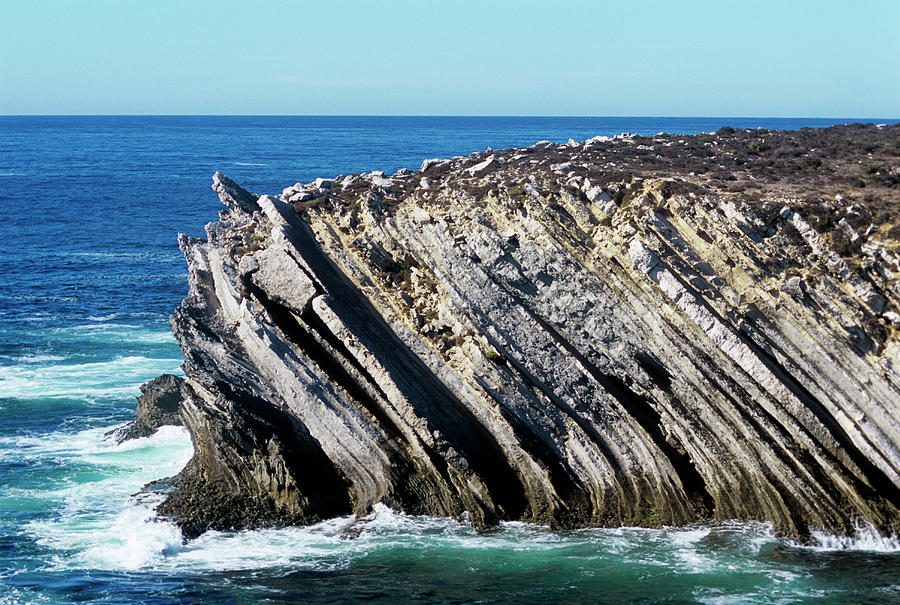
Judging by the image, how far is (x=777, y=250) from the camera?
2988cm

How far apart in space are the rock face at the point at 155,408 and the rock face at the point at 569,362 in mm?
5631

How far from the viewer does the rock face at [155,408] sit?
38500mm

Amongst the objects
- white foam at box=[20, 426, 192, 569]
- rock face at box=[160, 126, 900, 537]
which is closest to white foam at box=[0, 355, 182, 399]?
white foam at box=[20, 426, 192, 569]

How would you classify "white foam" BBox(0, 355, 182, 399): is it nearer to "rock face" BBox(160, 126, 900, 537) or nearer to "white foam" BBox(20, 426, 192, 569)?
"white foam" BBox(20, 426, 192, 569)

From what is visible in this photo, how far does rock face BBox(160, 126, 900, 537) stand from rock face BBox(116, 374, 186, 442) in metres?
5.63

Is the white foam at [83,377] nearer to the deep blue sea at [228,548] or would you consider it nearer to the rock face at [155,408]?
the deep blue sea at [228,548]

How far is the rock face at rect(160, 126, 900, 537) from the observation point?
2811 cm

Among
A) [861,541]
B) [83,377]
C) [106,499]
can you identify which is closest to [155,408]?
[106,499]

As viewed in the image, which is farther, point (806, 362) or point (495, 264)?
point (495, 264)

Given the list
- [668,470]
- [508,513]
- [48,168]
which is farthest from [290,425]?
[48,168]

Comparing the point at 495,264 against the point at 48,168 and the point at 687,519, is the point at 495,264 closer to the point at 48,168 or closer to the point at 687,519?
the point at 687,519

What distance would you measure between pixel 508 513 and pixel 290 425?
29.4 ft

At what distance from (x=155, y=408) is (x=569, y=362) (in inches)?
789

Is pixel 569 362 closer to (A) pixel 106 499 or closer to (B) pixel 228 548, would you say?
(B) pixel 228 548
